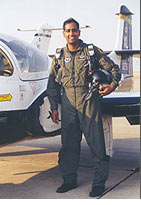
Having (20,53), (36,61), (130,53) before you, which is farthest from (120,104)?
(130,53)

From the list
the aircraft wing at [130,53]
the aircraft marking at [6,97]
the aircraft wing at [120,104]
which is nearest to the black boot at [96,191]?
the aircraft wing at [120,104]

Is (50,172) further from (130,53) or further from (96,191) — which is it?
(130,53)

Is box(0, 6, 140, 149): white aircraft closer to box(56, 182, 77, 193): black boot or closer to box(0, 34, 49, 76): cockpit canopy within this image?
box(0, 34, 49, 76): cockpit canopy

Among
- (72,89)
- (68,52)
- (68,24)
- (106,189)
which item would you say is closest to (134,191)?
(106,189)

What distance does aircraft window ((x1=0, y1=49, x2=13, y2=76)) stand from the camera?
440 centimetres

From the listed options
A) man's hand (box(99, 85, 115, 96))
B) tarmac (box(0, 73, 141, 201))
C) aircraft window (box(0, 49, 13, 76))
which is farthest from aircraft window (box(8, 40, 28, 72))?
tarmac (box(0, 73, 141, 201))

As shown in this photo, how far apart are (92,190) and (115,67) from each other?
1565mm

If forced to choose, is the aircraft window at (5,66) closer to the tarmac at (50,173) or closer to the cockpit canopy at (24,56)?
the cockpit canopy at (24,56)

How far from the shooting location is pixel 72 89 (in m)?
4.39

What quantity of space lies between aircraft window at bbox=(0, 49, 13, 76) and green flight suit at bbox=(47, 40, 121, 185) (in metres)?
0.62

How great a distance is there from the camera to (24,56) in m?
4.93

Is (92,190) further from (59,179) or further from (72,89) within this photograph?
(72,89)

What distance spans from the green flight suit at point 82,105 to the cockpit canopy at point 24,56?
0.58 m

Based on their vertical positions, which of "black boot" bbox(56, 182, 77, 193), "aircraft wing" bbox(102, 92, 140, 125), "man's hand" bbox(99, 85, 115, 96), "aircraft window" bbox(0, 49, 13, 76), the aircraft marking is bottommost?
"black boot" bbox(56, 182, 77, 193)
